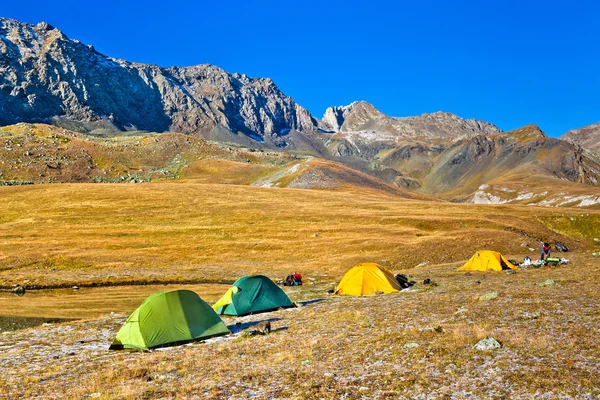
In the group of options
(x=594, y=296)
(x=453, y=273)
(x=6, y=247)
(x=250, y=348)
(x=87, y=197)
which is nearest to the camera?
(x=250, y=348)

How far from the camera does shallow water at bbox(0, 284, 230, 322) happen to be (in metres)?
32.1

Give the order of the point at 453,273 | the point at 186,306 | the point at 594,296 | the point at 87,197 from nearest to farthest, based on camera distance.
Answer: the point at 186,306, the point at 594,296, the point at 453,273, the point at 87,197

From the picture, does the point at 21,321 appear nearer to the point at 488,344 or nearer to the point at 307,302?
the point at 307,302

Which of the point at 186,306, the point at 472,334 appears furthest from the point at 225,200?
the point at 472,334

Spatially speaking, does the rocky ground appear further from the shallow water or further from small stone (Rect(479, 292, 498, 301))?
the shallow water

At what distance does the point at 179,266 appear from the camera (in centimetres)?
5694

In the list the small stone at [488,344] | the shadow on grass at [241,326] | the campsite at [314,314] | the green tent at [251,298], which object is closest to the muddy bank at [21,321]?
the campsite at [314,314]

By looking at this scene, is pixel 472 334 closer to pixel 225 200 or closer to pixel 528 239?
pixel 528 239

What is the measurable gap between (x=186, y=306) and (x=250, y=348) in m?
4.58

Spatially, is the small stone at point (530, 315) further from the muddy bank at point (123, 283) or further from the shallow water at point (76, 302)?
the muddy bank at point (123, 283)

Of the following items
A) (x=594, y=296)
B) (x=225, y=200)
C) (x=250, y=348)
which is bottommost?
(x=250, y=348)

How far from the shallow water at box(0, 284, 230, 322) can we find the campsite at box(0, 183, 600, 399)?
25cm

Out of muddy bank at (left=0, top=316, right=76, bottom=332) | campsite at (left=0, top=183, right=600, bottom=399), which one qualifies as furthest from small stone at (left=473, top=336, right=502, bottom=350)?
muddy bank at (left=0, top=316, right=76, bottom=332)

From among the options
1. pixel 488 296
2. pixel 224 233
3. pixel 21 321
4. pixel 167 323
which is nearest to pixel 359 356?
pixel 167 323
